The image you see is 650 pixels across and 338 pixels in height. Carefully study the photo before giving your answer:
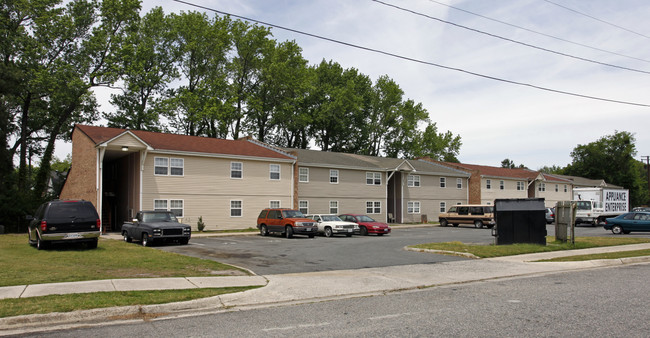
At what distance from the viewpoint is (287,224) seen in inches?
1081

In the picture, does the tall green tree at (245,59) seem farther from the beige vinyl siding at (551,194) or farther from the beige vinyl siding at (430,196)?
the beige vinyl siding at (551,194)

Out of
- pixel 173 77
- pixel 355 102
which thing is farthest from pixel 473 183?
pixel 173 77

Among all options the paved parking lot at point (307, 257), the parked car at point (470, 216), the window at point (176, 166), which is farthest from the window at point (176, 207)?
the parked car at point (470, 216)

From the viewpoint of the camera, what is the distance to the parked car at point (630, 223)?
31.1 metres

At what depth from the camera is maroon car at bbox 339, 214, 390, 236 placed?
30.4 metres

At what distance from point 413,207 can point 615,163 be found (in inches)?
2185

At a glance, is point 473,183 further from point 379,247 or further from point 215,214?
point 379,247

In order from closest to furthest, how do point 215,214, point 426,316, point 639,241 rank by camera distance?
point 426,316, point 639,241, point 215,214

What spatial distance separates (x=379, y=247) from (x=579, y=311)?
13.1m

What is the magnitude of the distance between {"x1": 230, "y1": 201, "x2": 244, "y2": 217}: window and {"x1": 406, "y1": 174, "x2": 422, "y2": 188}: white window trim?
62.7 feet

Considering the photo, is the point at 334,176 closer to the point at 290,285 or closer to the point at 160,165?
the point at 160,165

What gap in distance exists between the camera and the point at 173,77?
53562mm

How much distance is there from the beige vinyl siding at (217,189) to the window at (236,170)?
0.24m

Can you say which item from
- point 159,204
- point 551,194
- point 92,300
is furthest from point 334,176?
point 551,194
